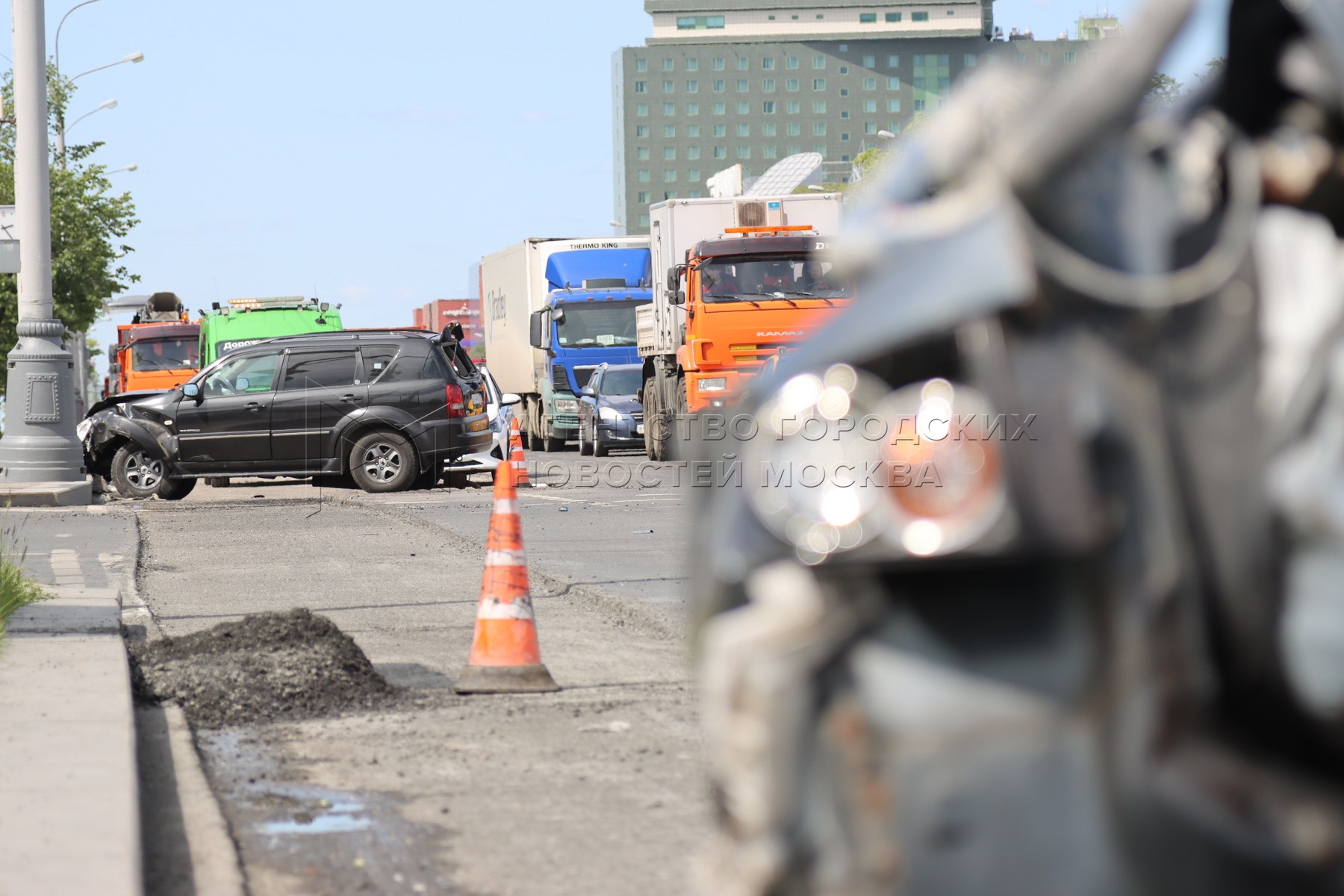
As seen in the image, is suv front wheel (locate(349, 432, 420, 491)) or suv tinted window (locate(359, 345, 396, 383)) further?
suv tinted window (locate(359, 345, 396, 383))

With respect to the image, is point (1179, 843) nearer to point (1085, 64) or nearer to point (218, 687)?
point (1085, 64)

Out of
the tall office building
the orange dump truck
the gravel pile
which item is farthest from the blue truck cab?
the tall office building

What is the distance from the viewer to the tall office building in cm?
17912

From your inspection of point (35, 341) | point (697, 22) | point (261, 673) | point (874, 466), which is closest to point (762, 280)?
point (35, 341)

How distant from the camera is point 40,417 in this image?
18.7 m

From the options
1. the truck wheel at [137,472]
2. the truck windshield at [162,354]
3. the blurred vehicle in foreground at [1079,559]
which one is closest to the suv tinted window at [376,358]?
the truck wheel at [137,472]

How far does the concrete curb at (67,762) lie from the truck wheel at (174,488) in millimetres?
13393

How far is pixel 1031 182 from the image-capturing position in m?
1.90

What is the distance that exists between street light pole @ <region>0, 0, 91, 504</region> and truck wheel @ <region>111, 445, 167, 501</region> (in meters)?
2.10

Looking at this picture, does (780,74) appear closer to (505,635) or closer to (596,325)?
(596,325)

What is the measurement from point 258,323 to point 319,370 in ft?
31.8

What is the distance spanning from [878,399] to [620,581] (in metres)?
Answer: 9.43

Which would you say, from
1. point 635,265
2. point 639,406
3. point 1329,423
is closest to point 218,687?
point 1329,423

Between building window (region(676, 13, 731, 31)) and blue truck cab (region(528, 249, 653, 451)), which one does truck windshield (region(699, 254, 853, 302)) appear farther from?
building window (region(676, 13, 731, 31))
